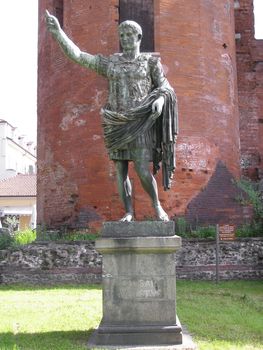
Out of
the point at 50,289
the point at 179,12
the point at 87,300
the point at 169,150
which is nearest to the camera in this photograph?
the point at 169,150

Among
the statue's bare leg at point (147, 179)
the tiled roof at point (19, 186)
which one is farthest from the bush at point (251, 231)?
the tiled roof at point (19, 186)

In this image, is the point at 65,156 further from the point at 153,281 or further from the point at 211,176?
the point at 153,281

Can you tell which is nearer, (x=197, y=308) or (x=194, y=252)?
(x=197, y=308)

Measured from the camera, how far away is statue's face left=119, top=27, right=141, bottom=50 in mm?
6000

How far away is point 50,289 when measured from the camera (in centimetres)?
1219

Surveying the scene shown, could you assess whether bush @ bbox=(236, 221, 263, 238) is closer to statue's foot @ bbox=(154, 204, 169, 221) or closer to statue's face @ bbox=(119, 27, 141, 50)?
statue's foot @ bbox=(154, 204, 169, 221)

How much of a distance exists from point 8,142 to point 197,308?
40553 mm

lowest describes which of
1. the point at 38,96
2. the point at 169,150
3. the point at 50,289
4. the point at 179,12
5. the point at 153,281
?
the point at 50,289

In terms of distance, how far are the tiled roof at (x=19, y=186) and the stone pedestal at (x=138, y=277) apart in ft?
110

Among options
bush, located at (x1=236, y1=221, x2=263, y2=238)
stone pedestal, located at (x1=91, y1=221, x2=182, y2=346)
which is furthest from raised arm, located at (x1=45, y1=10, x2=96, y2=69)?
bush, located at (x1=236, y1=221, x2=263, y2=238)

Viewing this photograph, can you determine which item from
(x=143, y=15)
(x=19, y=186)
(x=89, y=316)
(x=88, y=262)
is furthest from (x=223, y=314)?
(x=19, y=186)

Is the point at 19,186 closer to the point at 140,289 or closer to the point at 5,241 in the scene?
the point at 5,241

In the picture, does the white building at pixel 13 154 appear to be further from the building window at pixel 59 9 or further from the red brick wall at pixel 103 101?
the red brick wall at pixel 103 101

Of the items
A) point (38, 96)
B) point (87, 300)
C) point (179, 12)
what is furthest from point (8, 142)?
point (87, 300)
